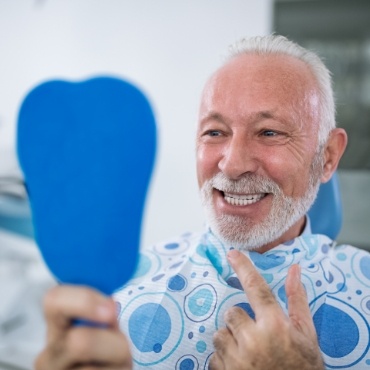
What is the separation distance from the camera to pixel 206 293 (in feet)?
3.10

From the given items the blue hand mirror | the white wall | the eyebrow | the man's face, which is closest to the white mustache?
the man's face

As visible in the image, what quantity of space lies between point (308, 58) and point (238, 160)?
1.04ft

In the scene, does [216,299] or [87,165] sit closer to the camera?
[87,165]

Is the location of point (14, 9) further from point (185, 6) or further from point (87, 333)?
point (87, 333)

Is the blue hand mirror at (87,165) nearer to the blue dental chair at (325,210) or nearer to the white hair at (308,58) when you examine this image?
the white hair at (308,58)

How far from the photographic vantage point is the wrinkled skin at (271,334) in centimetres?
67

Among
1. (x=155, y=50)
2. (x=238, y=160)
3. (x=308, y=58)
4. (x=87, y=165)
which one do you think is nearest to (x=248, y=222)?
(x=238, y=160)

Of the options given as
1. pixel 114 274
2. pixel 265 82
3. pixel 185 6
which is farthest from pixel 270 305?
pixel 185 6

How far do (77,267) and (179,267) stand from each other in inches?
20.1

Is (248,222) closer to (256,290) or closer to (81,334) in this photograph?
(256,290)

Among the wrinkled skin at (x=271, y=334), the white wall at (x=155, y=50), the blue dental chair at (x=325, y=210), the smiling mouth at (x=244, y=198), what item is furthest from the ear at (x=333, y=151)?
the white wall at (x=155, y=50)

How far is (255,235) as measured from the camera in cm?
96

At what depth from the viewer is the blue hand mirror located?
51 cm

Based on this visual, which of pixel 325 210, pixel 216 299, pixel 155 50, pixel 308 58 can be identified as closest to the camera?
pixel 216 299
